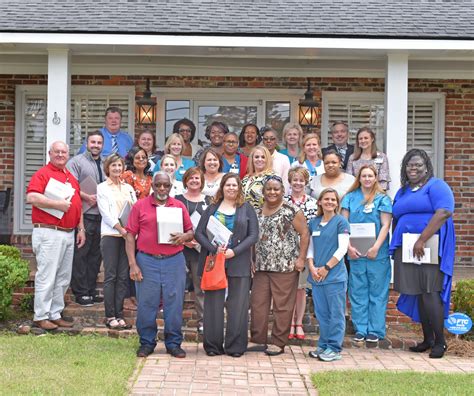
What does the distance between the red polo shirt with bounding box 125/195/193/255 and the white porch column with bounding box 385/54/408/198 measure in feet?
10.8

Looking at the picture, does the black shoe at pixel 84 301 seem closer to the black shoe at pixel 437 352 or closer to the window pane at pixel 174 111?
the black shoe at pixel 437 352

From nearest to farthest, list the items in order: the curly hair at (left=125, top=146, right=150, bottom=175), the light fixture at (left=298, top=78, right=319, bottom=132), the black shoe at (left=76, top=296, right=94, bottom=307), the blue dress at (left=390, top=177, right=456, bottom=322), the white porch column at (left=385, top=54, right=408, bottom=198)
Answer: the blue dress at (left=390, top=177, right=456, bottom=322), the curly hair at (left=125, top=146, right=150, bottom=175), the black shoe at (left=76, top=296, right=94, bottom=307), the white porch column at (left=385, top=54, right=408, bottom=198), the light fixture at (left=298, top=78, right=319, bottom=132)

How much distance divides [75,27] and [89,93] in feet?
8.24

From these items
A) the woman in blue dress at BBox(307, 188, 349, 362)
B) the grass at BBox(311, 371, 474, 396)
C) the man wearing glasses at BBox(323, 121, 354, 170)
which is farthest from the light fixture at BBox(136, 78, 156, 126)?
the grass at BBox(311, 371, 474, 396)

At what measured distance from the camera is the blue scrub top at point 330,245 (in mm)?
6496

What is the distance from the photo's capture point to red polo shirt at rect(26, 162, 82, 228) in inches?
272

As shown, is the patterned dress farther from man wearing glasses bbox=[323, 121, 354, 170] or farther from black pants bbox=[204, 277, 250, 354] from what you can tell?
man wearing glasses bbox=[323, 121, 354, 170]

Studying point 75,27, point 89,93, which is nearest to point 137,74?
point 89,93

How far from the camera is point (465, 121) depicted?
10.8 m

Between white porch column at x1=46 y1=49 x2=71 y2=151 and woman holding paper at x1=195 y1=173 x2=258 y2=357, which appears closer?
woman holding paper at x1=195 y1=173 x2=258 y2=357

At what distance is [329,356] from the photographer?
252 inches

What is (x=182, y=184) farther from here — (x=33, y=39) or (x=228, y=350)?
(x=33, y=39)

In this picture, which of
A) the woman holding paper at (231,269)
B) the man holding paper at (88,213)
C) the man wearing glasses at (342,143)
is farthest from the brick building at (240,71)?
the woman holding paper at (231,269)

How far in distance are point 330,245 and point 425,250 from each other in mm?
899
